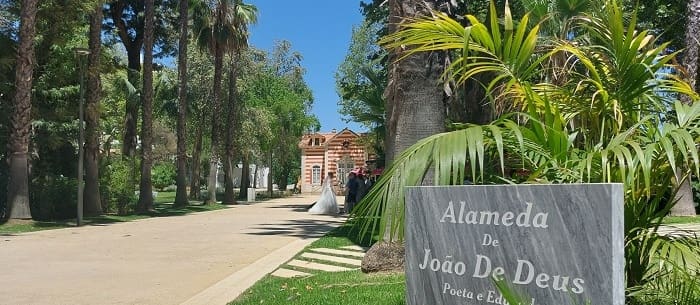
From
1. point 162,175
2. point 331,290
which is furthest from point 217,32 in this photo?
point 162,175

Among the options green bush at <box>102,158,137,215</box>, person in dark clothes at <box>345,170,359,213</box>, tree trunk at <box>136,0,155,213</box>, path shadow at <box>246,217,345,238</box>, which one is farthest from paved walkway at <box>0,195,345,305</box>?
tree trunk at <box>136,0,155,213</box>

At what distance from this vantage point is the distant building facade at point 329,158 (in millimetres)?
64938

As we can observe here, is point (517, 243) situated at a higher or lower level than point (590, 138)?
lower

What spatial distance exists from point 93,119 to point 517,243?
22.9 m

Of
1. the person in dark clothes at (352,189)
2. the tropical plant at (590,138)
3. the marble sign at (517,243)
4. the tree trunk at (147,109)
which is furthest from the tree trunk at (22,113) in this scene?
the marble sign at (517,243)

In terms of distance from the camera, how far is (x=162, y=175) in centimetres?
7375

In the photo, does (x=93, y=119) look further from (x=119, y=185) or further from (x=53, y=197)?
(x=119, y=185)

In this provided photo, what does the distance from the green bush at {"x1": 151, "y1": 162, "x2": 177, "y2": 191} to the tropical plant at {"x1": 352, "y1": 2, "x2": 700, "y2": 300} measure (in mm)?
70425

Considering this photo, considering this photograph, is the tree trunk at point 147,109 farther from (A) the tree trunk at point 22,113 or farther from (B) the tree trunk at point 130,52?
(A) the tree trunk at point 22,113

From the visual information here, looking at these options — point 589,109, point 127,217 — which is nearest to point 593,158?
point 589,109

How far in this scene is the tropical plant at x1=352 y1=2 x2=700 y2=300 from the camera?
3.89 m

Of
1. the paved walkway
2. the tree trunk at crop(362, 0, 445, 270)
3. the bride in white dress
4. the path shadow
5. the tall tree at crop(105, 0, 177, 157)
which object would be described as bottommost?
the paved walkway

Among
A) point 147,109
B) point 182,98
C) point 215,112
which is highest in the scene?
point 182,98

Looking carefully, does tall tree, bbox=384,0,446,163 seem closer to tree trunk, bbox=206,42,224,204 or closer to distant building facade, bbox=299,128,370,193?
tree trunk, bbox=206,42,224,204
